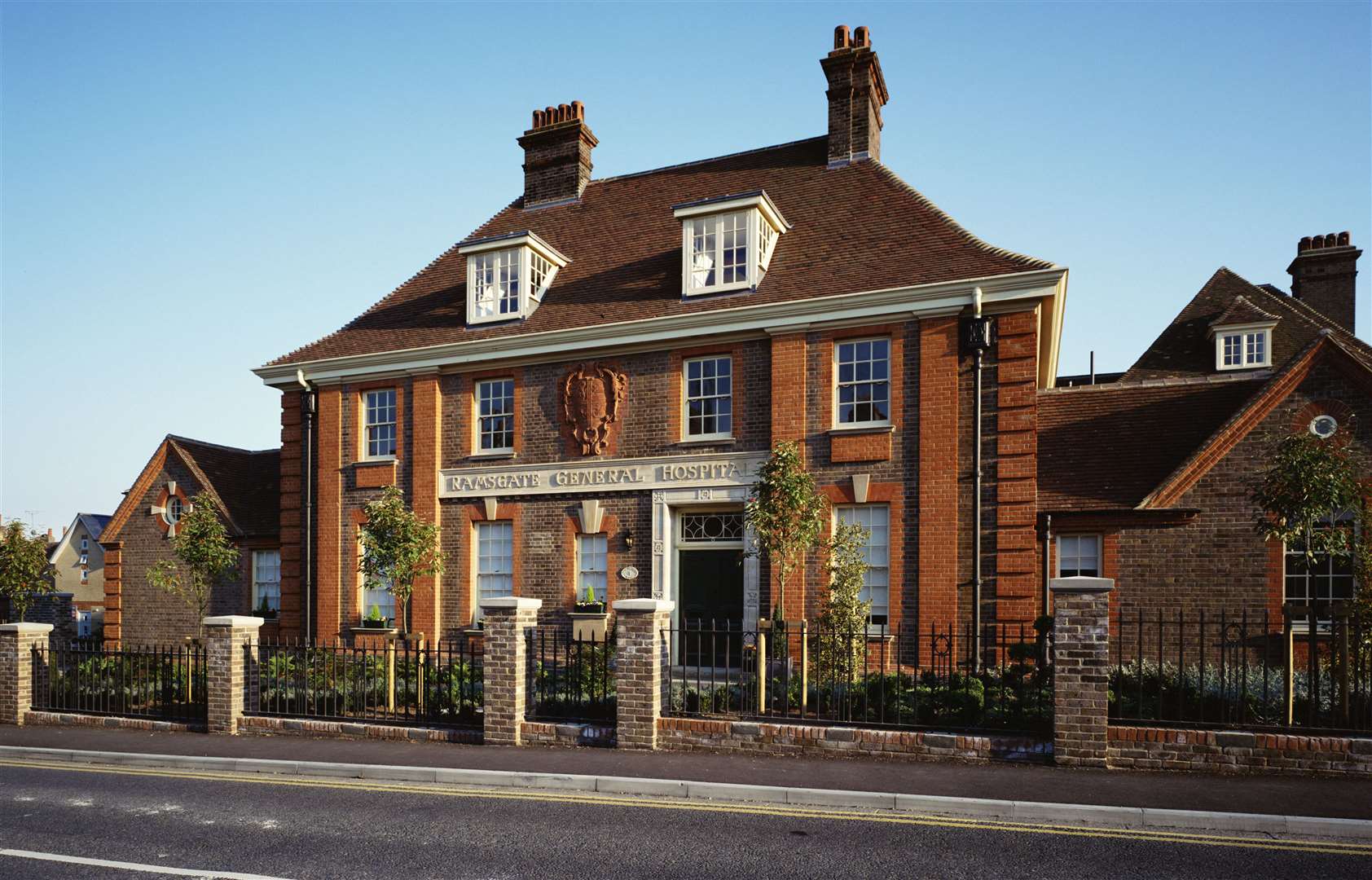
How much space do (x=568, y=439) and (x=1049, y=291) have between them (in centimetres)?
972

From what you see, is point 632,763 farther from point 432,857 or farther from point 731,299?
point 731,299

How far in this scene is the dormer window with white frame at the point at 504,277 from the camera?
21656 mm

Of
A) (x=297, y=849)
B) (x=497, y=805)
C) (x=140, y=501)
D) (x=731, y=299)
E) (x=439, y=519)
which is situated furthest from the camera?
(x=140, y=501)

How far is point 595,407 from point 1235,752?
1323 cm

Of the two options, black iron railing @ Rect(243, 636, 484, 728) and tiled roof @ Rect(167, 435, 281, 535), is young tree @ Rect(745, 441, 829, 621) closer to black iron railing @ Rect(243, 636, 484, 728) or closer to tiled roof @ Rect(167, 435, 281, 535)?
black iron railing @ Rect(243, 636, 484, 728)

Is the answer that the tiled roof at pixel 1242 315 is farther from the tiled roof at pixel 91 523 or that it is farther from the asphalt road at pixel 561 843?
the tiled roof at pixel 91 523

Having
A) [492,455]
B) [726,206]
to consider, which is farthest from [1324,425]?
[492,455]

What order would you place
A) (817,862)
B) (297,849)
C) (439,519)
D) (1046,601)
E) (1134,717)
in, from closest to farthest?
1. (817,862)
2. (297,849)
3. (1134,717)
4. (1046,601)
5. (439,519)

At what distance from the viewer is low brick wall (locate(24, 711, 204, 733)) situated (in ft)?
47.3

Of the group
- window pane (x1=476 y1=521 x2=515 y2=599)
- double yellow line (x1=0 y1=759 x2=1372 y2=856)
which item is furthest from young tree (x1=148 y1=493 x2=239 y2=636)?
double yellow line (x1=0 y1=759 x2=1372 y2=856)

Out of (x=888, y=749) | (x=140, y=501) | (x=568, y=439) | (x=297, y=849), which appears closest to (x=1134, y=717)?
(x=888, y=749)

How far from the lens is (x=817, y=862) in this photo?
7.30 meters

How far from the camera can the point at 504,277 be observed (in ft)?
72.3

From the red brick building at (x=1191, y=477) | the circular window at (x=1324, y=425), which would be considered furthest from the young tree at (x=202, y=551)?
the circular window at (x=1324, y=425)
